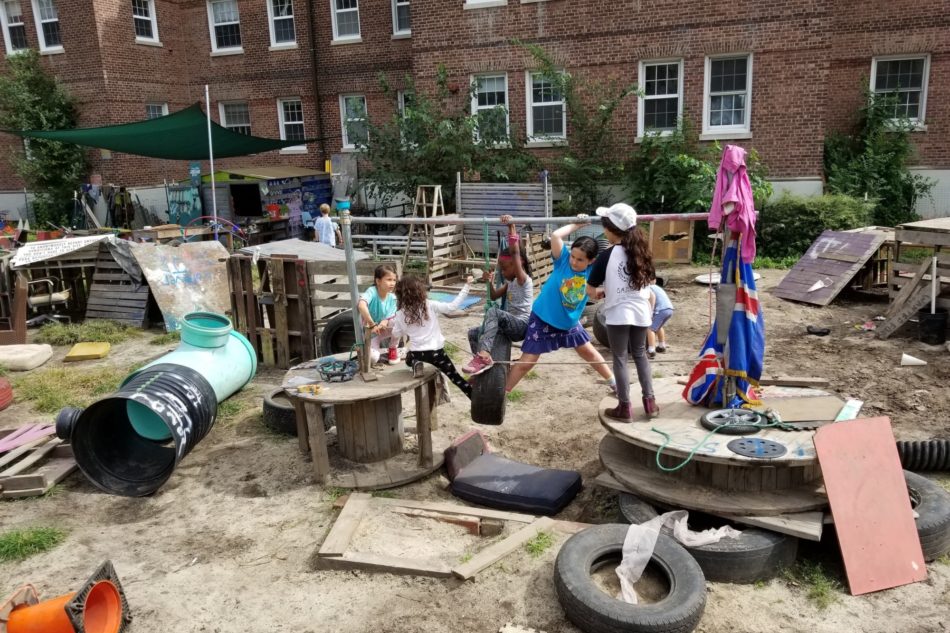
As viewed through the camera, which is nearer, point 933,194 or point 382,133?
point 933,194

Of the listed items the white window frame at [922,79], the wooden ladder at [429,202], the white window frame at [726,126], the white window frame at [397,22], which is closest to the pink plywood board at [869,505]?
the wooden ladder at [429,202]

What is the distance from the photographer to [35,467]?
6.93 meters

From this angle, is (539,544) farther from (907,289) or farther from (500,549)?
(907,289)

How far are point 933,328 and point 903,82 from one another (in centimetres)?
1185

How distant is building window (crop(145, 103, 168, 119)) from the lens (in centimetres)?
2473

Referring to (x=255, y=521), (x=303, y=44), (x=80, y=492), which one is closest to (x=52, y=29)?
(x=303, y=44)

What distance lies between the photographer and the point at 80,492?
21.5 feet

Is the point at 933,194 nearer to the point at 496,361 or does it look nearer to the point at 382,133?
the point at 382,133

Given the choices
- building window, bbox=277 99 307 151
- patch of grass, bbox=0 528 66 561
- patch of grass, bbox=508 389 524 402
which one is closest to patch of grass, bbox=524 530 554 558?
patch of grass, bbox=508 389 524 402

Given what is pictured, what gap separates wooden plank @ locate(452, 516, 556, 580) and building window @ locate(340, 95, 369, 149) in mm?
16192

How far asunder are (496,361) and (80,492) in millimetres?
4007

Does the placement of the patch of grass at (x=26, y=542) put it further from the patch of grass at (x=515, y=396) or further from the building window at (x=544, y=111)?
the building window at (x=544, y=111)

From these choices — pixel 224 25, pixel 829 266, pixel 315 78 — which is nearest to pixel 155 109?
pixel 224 25

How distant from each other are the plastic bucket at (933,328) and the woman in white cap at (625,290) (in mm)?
6055
